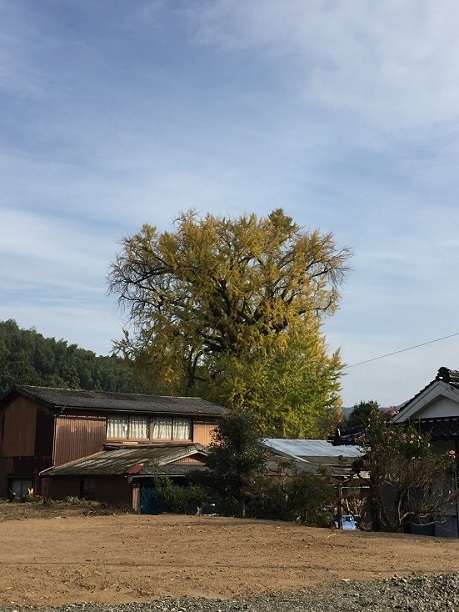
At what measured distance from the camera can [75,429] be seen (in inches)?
1426

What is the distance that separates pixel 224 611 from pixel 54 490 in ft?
88.8

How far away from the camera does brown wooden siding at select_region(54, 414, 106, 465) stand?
35.6 m

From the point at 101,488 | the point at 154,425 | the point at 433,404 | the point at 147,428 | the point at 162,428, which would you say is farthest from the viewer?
the point at 162,428

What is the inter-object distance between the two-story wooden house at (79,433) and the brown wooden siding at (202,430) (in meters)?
0.05

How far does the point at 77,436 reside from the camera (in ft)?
119

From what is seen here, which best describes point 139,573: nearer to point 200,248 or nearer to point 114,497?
point 114,497

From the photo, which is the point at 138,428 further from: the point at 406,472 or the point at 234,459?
the point at 406,472

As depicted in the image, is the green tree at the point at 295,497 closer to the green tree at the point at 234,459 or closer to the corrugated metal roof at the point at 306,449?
the green tree at the point at 234,459

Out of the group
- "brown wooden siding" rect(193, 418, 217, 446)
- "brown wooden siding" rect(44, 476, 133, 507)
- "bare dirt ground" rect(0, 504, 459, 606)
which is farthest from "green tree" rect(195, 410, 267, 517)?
"brown wooden siding" rect(193, 418, 217, 446)

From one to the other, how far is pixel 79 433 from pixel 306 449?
415 inches

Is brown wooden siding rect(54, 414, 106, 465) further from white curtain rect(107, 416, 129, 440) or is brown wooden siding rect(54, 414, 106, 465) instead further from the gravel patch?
the gravel patch

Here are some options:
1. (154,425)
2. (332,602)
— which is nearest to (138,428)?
(154,425)

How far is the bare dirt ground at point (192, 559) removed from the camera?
37.0ft

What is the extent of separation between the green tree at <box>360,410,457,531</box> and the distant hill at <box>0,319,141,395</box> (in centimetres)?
8084
